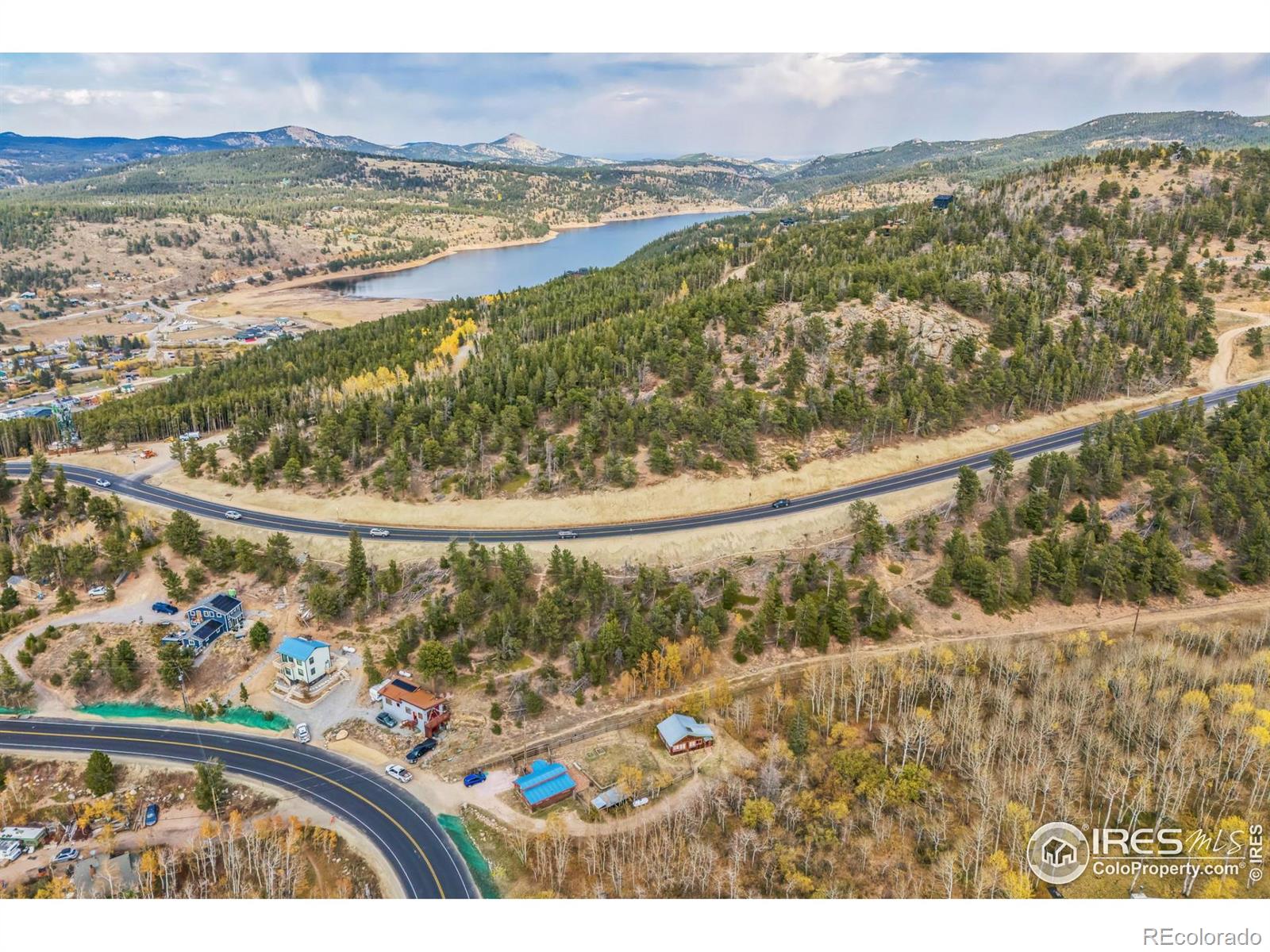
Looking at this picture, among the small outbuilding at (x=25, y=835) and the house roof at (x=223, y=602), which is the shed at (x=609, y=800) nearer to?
the small outbuilding at (x=25, y=835)

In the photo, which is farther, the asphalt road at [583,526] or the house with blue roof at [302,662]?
the asphalt road at [583,526]

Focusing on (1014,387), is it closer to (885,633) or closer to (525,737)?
(885,633)

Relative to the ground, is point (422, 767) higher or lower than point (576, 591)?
lower

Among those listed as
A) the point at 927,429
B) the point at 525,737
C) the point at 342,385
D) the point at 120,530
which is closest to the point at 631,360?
the point at 927,429

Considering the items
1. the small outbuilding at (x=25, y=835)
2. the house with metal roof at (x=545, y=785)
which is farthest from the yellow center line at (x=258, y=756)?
Result: the small outbuilding at (x=25, y=835)

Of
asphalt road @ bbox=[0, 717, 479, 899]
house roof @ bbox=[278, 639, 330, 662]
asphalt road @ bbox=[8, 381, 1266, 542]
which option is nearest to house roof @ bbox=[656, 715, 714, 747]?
asphalt road @ bbox=[0, 717, 479, 899]

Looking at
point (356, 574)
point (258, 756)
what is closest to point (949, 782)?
point (258, 756)
